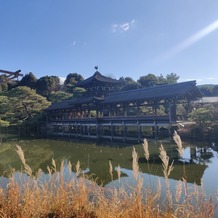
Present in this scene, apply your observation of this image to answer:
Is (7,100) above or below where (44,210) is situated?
above

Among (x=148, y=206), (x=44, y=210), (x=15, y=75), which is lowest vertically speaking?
→ (x=44, y=210)

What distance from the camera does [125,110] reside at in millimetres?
24031

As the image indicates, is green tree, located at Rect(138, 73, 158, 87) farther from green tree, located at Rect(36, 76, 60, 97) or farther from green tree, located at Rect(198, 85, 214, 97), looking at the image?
green tree, located at Rect(36, 76, 60, 97)

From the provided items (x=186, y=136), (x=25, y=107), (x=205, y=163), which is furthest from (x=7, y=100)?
(x=205, y=163)

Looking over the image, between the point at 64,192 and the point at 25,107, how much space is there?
29.0 meters

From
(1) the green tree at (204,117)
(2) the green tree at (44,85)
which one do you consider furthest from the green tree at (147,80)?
(1) the green tree at (204,117)

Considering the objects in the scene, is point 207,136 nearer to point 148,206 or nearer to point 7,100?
point 148,206

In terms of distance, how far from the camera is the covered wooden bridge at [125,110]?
61.2ft

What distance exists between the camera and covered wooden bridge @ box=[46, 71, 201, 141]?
18.7 m

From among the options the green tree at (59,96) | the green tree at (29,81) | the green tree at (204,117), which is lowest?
the green tree at (204,117)

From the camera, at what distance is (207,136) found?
16297mm

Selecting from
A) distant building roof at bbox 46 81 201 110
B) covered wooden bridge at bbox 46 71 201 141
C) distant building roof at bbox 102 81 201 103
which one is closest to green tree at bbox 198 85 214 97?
covered wooden bridge at bbox 46 71 201 141

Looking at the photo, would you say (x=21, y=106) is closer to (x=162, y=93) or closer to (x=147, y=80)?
(x=162, y=93)

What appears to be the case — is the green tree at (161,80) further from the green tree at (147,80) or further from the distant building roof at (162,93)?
the distant building roof at (162,93)
